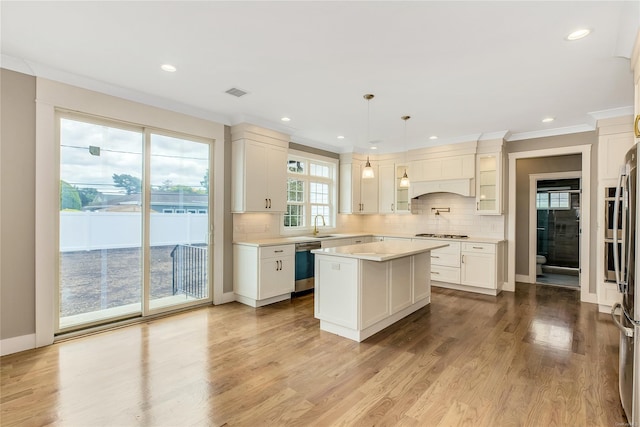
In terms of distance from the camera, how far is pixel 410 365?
2.82 m

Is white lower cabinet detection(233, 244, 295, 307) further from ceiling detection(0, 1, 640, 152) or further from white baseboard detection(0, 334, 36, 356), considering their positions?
white baseboard detection(0, 334, 36, 356)

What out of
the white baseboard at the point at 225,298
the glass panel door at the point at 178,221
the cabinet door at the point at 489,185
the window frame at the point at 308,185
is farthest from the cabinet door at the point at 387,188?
the glass panel door at the point at 178,221

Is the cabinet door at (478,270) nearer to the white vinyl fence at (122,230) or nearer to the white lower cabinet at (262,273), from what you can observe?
the white lower cabinet at (262,273)

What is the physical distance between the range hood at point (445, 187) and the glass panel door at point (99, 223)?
4.73 meters

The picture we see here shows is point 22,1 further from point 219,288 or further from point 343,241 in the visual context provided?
point 343,241

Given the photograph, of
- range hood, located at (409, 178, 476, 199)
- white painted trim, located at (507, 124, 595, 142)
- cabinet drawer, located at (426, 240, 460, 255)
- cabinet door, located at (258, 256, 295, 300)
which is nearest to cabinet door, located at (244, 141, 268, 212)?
cabinet door, located at (258, 256, 295, 300)

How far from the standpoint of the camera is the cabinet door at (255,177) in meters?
4.62

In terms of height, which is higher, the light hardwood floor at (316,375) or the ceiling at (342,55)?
the ceiling at (342,55)

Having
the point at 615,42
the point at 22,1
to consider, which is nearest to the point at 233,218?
the point at 22,1

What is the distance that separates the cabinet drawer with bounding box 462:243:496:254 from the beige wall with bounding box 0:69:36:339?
228 inches

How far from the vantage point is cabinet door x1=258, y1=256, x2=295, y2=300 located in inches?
175

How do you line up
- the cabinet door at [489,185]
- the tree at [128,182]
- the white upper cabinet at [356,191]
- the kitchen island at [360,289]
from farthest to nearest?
the white upper cabinet at [356,191]
the cabinet door at [489,185]
the tree at [128,182]
the kitchen island at [360,289]

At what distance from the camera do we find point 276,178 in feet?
16.6

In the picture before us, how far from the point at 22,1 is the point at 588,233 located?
687 cm
